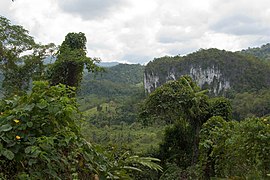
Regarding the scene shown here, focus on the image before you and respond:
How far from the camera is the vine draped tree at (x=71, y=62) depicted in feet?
29.0

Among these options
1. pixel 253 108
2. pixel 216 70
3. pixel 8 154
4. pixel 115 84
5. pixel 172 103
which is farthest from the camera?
pixel 115 84

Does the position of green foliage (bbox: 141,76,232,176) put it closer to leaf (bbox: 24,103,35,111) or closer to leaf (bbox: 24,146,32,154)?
leaf (bbox: 24,103,35,111)

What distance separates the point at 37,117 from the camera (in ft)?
5.81

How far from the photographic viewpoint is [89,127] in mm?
13570

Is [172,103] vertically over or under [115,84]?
over

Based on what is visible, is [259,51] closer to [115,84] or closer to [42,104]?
[115,84]

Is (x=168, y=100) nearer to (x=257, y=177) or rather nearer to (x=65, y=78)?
(x=65, y=78)

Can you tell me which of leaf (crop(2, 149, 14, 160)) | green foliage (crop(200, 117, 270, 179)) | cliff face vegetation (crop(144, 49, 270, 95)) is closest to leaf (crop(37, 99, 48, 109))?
leaf (crop(2, 149, 14, 160))

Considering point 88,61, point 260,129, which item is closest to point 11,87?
point 88,61

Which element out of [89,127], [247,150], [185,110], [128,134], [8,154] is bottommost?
[128,134]

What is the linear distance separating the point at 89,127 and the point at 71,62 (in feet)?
16.9

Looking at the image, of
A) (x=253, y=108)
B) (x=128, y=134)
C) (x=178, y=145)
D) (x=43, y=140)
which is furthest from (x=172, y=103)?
(x=128, y=134)

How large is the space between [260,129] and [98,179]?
113 inches

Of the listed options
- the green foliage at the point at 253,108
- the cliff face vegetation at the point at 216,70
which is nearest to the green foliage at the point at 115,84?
the cliff face vegetation at the point at 216,70
